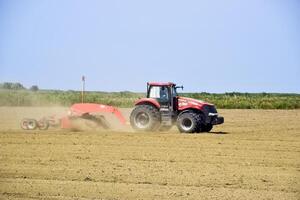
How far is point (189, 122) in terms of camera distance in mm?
20094

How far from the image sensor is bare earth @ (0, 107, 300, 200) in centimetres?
1002

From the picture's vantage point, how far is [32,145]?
52.6 feet

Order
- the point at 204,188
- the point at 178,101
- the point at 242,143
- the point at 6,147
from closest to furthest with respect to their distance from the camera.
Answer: the point at 204,188 → the point at 6,147 → the point at 242,143 → the point at 178,101

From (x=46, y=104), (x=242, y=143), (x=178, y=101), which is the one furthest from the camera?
(x=46, y=104)

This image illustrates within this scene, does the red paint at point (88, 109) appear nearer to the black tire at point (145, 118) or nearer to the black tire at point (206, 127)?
the black tire at point (145, 118)

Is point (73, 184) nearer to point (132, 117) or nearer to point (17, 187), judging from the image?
point (17, 187)

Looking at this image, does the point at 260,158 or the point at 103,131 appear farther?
the point at 103,131

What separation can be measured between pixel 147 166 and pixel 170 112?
774 cm

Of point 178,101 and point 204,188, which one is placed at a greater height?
point 178,101

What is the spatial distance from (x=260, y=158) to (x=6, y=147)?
20.8 ft

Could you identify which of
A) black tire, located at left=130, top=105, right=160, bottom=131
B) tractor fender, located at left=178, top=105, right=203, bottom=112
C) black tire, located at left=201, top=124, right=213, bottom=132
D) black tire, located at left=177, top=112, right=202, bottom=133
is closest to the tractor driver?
black tire, located at left=130, top=105, right=160, bottom=131

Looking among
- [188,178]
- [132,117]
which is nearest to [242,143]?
[132,117]

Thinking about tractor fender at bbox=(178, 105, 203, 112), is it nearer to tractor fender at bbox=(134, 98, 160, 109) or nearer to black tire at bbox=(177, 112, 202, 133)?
black tire at bbox=(177, 112, 202, 133)

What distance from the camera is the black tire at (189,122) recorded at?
1984 centimetres
